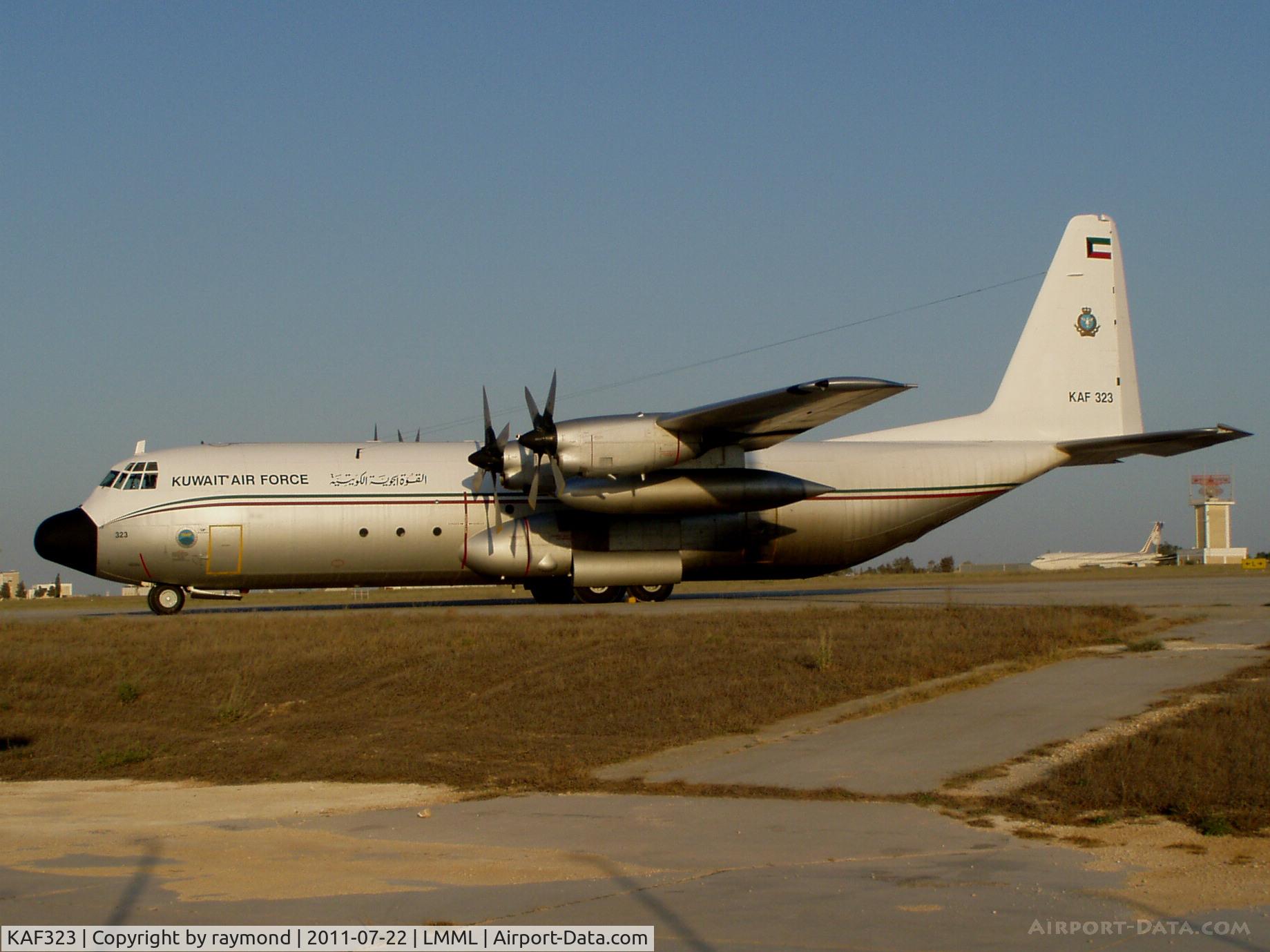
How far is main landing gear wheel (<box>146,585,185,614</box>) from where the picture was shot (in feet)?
92.4

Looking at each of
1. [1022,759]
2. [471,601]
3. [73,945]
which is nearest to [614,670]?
[1022,759]

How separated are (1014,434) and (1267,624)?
1305 cm

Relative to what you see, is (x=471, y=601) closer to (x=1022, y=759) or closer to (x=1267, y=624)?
(x=1267, y=624)

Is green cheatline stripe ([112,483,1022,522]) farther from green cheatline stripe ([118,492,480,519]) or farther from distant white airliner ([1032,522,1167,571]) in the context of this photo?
distant white airliner ([1032,522,1167,571])

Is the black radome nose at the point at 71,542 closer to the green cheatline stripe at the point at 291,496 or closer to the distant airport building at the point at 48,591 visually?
the green cheatline stripe at the point at 291,496

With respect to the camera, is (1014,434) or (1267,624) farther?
(1014,434)

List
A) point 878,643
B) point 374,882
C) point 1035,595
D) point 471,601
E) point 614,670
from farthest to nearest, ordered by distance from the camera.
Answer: point 471,601 → point 1035,595 → point 878,643 → point 614,670 → point 374,882

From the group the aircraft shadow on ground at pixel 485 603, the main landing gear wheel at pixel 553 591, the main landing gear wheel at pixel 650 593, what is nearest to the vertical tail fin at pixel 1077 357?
the aircraft shadow on ground at pixel 485 603

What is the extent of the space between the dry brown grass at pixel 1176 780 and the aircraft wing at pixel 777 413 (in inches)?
502

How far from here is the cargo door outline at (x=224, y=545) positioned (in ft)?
88.9

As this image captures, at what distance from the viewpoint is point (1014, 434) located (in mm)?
31859

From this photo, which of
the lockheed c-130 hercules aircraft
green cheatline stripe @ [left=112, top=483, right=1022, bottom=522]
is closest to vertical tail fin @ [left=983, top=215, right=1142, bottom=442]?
the lockheed c-130 hercules aircraft

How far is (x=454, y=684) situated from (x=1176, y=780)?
388 inches

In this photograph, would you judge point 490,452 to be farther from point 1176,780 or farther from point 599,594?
point 1176,780
